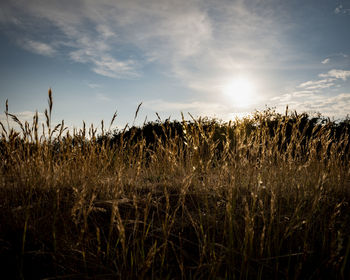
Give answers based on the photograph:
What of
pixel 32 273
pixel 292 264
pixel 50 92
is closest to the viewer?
pixel 32 273

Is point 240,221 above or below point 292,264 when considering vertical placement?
above

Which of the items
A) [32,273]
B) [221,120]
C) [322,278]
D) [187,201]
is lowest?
[322,278]

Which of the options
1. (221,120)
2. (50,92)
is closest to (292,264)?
(50,92)

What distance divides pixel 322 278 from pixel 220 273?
0.62 metres

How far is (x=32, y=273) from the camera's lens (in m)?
1.35

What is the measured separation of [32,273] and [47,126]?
104 centimetres

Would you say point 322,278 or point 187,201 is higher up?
point 187,201

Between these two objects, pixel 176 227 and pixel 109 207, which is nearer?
pixel 176 227

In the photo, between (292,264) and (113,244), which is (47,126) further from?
Answer: (292,264)

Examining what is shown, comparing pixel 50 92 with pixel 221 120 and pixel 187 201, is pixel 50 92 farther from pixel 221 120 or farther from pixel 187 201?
pixel 221 120

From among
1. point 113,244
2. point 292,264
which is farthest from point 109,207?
point 292,264

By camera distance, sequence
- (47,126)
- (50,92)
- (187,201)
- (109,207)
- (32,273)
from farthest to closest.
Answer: (187,201)
(109,207)
(47,126)
(50,92)
(32,273)

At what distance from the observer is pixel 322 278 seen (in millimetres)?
1380

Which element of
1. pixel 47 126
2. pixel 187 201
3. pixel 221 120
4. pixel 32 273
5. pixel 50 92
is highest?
pixel 221 120
